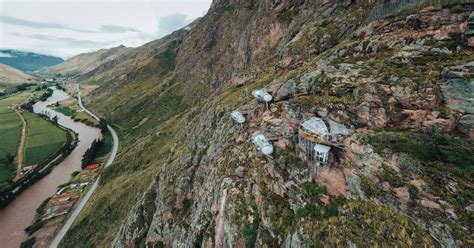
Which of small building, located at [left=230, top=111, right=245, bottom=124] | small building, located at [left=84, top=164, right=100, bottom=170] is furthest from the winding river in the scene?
small building, located at [left=230, top=111, right=245, bottom=124]

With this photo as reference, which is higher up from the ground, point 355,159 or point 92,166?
point 355,159

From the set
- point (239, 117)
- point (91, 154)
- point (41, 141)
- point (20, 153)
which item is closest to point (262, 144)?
point (239, 117)

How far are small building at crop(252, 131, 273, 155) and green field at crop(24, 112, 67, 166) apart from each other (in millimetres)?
134846

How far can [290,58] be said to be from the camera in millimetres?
53875

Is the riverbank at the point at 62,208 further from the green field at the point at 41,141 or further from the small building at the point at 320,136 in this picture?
the small building at the point at 320,136

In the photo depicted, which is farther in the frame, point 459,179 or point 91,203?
point 91,203

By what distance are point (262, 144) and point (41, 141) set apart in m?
170

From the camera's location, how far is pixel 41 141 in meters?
154

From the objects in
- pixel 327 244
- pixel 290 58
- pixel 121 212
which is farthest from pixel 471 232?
pixel 121 212

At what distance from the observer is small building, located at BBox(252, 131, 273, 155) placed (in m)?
31.0

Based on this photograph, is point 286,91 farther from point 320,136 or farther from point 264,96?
point 320,136

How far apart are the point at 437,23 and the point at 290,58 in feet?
89.4

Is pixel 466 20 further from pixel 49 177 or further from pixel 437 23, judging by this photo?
pixel 49 177

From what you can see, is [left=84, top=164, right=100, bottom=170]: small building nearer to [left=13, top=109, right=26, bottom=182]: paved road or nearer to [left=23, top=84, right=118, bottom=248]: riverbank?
[left=23, top=84, right=118, bottom=248]: riverbank
